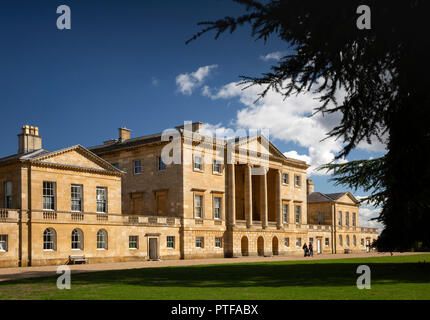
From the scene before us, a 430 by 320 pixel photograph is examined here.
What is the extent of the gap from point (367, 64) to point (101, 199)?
34.8m

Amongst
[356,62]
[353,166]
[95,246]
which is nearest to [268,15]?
[356,62]

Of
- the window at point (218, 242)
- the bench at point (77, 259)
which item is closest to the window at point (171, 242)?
the window at point (218, 242)

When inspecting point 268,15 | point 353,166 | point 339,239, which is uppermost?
point 268,15

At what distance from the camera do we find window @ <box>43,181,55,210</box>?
39.0 meters

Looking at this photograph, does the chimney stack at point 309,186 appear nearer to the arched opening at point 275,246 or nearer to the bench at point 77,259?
the arched opening at point 275,246

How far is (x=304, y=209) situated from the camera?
66.6m

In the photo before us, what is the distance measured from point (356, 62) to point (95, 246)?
34.0 metres

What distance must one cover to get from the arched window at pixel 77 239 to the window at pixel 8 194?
503cm

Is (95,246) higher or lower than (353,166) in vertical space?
lower

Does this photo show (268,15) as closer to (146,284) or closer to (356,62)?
(356,62)

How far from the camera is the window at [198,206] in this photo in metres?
51.0

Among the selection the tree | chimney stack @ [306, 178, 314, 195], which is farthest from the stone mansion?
the tree

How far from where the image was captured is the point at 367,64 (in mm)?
10641

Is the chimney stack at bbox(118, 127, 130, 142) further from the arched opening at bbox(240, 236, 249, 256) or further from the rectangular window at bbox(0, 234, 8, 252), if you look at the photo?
the rectangular window at bbox(0, 234, 8, 252)
